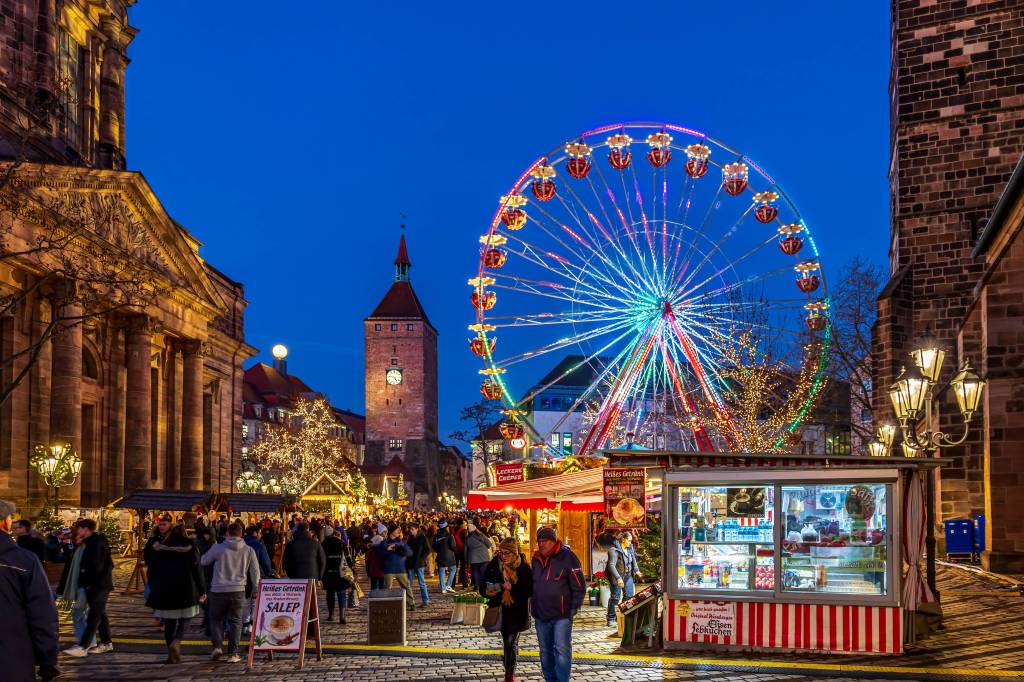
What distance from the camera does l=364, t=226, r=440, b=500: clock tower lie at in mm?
137500

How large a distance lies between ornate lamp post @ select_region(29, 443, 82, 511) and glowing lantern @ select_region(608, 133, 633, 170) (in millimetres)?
16906

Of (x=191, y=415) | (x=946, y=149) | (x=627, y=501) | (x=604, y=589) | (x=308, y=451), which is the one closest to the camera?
(x=627, y=501)

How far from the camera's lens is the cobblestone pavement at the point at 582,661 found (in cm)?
1403

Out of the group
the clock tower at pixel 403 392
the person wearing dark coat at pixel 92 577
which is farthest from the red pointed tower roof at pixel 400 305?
the person wearing dark coat at pixel 92 577

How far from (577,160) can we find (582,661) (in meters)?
18.1

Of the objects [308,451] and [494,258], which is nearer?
[494,258]

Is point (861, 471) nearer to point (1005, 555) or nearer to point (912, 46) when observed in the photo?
point (1005, 555)

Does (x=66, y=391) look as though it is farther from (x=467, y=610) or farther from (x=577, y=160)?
(x=467, y=610)

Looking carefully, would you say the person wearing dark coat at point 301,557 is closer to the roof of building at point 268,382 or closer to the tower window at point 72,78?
the tower window at point 72,78

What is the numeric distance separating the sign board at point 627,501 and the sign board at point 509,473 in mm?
13472

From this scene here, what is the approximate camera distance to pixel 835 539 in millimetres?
15312

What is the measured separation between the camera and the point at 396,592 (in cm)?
1838

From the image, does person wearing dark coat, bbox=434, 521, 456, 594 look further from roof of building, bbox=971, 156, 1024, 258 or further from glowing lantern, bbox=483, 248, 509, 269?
roof of building, bbox=971, 156, 1024, 258

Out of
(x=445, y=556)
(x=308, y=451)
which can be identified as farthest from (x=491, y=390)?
(x=308, y=451)
